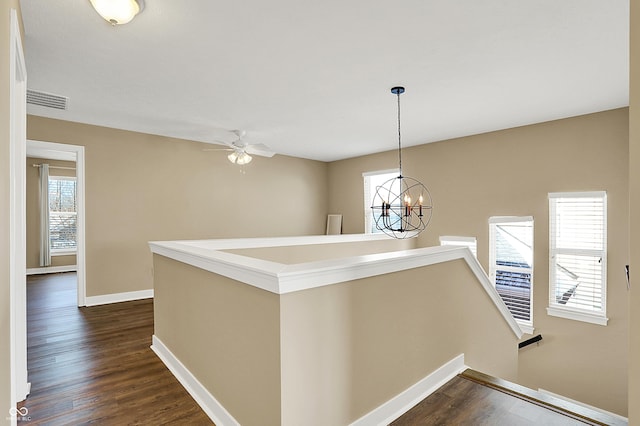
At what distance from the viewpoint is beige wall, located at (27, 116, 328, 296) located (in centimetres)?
470

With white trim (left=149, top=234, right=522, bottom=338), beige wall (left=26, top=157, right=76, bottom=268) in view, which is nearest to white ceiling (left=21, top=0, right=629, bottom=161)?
white trim (left=149, top=234, right=522, bottom=338)

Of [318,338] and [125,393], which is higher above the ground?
[318,338]

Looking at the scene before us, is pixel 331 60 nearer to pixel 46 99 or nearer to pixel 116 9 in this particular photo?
pixel 116 9

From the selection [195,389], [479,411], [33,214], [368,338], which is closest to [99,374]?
[195,389]

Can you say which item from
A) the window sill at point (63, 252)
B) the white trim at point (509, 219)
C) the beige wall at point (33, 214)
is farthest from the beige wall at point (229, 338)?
the window sill at point (63, 252)

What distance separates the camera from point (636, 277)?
0.97 metres

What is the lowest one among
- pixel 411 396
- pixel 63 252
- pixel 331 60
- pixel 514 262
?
pixel 411 396

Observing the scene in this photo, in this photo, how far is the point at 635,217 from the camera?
97 cm

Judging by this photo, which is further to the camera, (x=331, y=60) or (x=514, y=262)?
(x=514, y=262)

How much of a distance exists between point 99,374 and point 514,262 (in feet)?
17.0

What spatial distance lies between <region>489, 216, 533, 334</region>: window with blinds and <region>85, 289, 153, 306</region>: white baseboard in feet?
17.7

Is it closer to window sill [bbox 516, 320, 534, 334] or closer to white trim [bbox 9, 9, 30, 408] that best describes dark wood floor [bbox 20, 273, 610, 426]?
white trim [bbox 9, 9, 30, 408]

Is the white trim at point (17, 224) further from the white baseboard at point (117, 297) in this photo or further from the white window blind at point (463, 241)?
A: the white window blind at point (463, 241)

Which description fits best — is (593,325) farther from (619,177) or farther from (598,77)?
(598,77)
